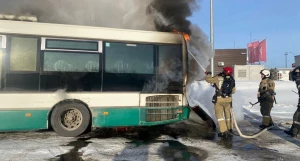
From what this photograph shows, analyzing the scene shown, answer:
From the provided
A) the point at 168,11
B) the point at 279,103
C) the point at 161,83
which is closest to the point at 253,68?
the point at 279,103

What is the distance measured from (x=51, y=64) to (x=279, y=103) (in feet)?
40.6

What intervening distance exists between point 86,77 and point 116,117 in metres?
1.23

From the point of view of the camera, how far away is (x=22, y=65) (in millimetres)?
6840

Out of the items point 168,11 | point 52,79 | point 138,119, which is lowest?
point 138,119

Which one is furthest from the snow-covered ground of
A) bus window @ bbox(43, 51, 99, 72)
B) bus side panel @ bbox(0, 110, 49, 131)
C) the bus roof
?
the bus roof

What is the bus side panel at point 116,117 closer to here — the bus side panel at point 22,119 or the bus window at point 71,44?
the bus side panel at point 22,119

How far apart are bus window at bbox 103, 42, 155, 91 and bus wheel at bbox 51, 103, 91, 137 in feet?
2.62

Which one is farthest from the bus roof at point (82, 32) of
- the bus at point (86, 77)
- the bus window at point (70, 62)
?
the bus window at point (70, 62)

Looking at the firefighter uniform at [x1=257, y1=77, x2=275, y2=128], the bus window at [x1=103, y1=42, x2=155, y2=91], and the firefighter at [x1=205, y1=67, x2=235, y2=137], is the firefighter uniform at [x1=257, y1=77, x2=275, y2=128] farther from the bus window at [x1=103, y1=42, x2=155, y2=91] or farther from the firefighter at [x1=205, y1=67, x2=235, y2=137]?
the bus window at [x1=103, y1=42, x2=155, y2=91]

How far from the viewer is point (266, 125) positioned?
8953 mm

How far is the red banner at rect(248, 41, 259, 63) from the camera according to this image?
189 ft

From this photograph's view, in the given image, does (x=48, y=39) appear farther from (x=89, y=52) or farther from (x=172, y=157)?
(x=172, y=157)

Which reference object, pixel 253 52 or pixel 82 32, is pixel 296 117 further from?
pixel 253 52

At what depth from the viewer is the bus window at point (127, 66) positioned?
7.35 metres
